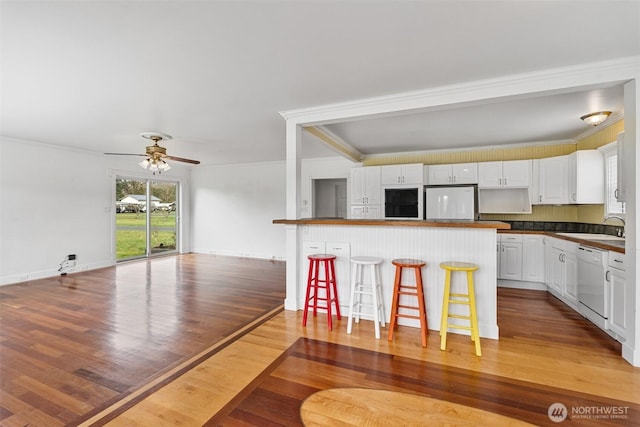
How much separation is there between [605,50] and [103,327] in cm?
503

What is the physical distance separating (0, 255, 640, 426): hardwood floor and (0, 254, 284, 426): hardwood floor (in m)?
0.01

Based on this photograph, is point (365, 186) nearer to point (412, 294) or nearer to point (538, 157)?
point (538, 157)

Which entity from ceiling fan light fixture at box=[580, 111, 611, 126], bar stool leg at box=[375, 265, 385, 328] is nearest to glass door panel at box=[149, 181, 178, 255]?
bar stool leg at box=[375, 265, 385, 328]

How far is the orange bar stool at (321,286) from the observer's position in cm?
299

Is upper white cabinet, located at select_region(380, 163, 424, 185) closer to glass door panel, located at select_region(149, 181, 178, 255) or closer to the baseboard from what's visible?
the baseboard

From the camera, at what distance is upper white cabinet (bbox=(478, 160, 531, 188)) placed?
181 inches

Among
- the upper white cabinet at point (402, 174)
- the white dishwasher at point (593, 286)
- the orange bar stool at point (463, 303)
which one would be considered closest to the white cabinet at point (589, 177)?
the white dishwasher at point (593, 286)

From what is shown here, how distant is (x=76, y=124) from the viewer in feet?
12.9

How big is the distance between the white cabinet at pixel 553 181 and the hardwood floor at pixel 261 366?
1730mm

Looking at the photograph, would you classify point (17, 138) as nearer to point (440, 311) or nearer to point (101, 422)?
point (101, 422)

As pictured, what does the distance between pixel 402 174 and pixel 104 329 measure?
4772 mm

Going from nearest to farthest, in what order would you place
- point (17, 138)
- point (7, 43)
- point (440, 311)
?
1. point (7, 43)
2. point (440, 311)
3. point (17, 138)

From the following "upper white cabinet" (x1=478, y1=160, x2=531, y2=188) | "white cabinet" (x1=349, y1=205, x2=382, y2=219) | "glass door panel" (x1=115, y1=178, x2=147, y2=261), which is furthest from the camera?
"glass door panel" (x1=115, y1=178, x2=147, y2=261)

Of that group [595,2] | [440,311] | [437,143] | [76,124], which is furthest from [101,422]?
[437,143]
